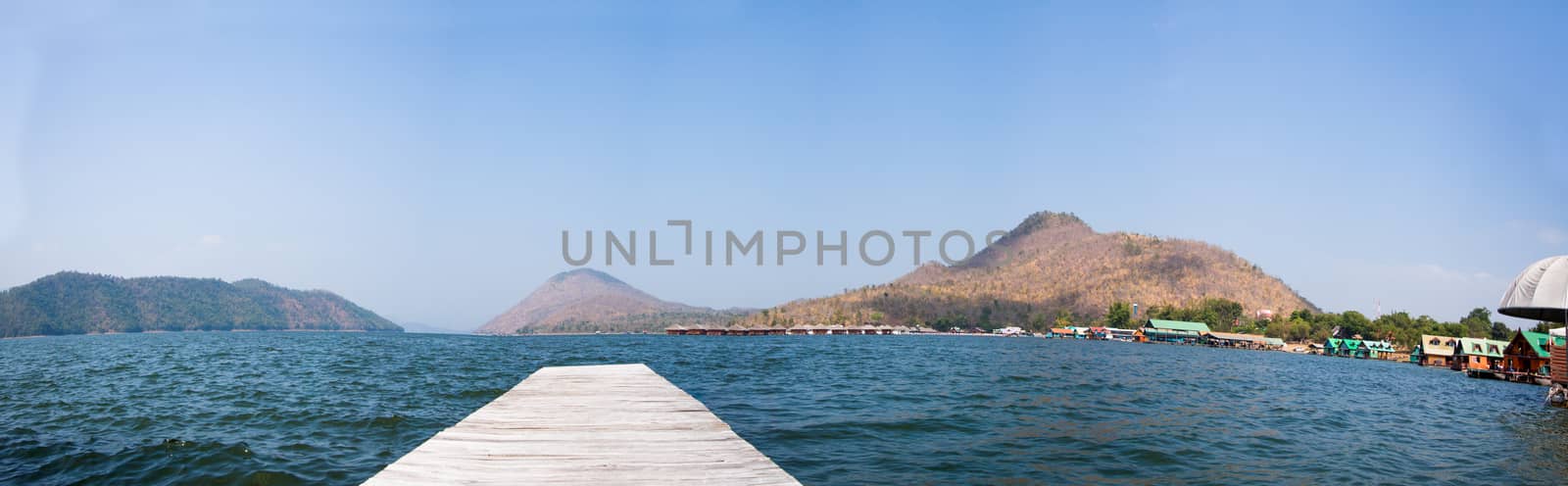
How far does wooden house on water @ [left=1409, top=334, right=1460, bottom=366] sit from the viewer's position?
94.9 m

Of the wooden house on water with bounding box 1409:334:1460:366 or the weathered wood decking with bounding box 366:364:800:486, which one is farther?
the wooden house on water with bounding box 1409:334:1460:366

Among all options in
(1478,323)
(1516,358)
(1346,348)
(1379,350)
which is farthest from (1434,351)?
(1478,323)

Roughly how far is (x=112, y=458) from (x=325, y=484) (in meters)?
6.01

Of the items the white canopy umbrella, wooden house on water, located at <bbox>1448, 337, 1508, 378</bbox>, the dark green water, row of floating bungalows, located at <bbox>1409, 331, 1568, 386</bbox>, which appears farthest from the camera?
wooden house on water, located at <bbox>1448, 337, 1508, 378</bbox>

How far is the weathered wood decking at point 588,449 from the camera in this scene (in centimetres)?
751

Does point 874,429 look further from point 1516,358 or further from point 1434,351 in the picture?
point 1434,351

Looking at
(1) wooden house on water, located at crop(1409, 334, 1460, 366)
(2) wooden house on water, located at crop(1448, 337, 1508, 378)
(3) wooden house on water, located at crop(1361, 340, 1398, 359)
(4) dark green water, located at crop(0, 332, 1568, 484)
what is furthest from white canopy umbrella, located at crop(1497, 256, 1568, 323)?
(3) wooden house on water, located at crop(1361, 340, 1398, 359)

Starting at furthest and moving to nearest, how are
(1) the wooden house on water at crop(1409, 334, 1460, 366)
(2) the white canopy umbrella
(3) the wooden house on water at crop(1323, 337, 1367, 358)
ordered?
1. (3) the wooden house on water at crop(1323, 337, 1367, 358)
2. (1) the wooden house on water at crop(1409, 334, 1460, 366)
3. (2) the white canopy umbrella

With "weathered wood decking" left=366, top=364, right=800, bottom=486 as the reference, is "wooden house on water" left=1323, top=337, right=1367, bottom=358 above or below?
below

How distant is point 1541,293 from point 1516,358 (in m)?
39.2

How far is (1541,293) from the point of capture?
1410 inches

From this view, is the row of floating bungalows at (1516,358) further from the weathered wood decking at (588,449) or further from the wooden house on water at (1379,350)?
the weathered wood decking at (588,449)

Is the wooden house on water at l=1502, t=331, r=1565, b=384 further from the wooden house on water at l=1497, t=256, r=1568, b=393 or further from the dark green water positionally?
the dark green water

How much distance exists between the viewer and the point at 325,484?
12359mm
